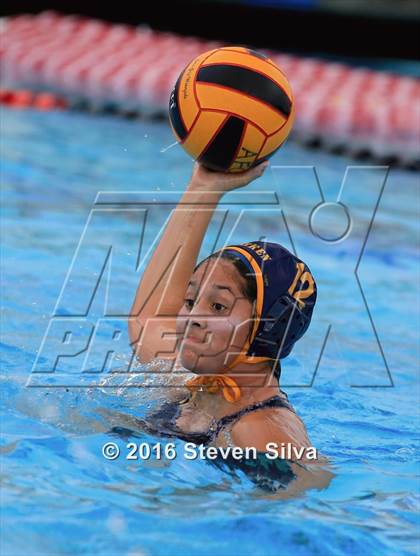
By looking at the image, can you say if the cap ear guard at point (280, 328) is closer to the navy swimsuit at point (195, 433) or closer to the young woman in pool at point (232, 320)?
the young woman in pool at point (232, 320)

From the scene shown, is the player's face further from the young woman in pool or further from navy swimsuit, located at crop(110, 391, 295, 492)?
navy swimsuit, located at crop(110, 391, 295, 492)

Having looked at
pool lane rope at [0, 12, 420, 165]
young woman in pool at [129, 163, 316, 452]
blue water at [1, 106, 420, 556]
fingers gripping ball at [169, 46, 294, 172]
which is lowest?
pool lane rope at [0, 12, 420, 165]

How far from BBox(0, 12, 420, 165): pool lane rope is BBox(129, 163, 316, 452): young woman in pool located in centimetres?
642

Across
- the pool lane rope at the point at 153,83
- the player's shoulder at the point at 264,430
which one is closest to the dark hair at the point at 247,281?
the player's shoulder at the point at 264,430

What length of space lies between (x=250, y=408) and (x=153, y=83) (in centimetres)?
761

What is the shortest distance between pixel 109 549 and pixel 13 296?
99.5 inches

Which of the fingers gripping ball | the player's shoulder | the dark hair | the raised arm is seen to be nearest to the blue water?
the player's shoulder

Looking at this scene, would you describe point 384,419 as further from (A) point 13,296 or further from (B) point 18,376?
(A) point 13,296

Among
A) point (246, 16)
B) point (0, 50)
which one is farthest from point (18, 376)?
point (246, 16)

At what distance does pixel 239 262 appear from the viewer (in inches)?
121

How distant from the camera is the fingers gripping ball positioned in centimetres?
319

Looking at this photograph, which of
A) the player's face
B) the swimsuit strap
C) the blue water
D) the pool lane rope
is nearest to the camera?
the blue water

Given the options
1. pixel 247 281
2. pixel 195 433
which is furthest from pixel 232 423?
pixel 247 281

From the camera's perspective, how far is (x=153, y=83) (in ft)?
34.0
